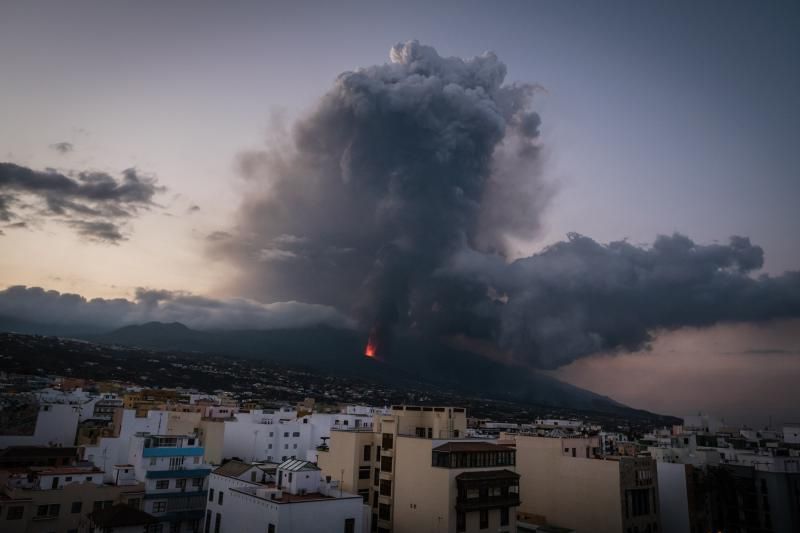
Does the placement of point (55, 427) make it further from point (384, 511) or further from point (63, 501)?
point (384, 511)

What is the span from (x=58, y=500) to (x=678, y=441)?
3784 inches

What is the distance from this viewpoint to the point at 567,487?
6253cm

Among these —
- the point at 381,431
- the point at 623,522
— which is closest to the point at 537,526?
the point at 623,522

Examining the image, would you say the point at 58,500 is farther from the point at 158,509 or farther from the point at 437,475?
the point at 437,475

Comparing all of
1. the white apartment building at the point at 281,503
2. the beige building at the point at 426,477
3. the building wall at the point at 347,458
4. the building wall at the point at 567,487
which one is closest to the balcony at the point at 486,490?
the beige building at the point at 426,477

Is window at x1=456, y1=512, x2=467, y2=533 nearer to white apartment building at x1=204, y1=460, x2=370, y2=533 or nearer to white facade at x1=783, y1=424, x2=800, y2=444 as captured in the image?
white apartment building at x1=204, y1=460, x2=370, y2=533

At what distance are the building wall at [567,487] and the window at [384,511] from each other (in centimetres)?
2160

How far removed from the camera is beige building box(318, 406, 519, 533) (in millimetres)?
47469

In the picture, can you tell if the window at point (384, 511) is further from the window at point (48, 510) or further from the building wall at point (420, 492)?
the window at point (48, 510)

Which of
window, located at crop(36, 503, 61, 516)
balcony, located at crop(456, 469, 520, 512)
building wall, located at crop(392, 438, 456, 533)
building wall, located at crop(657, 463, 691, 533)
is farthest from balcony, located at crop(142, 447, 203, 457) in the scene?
building wall, located at crop(657, 463, 691, 533)

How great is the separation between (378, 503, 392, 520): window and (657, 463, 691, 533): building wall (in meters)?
36.3

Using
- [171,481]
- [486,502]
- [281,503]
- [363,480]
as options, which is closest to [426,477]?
[486,502]

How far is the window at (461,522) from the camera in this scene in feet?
153

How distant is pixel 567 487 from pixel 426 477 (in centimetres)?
2250
